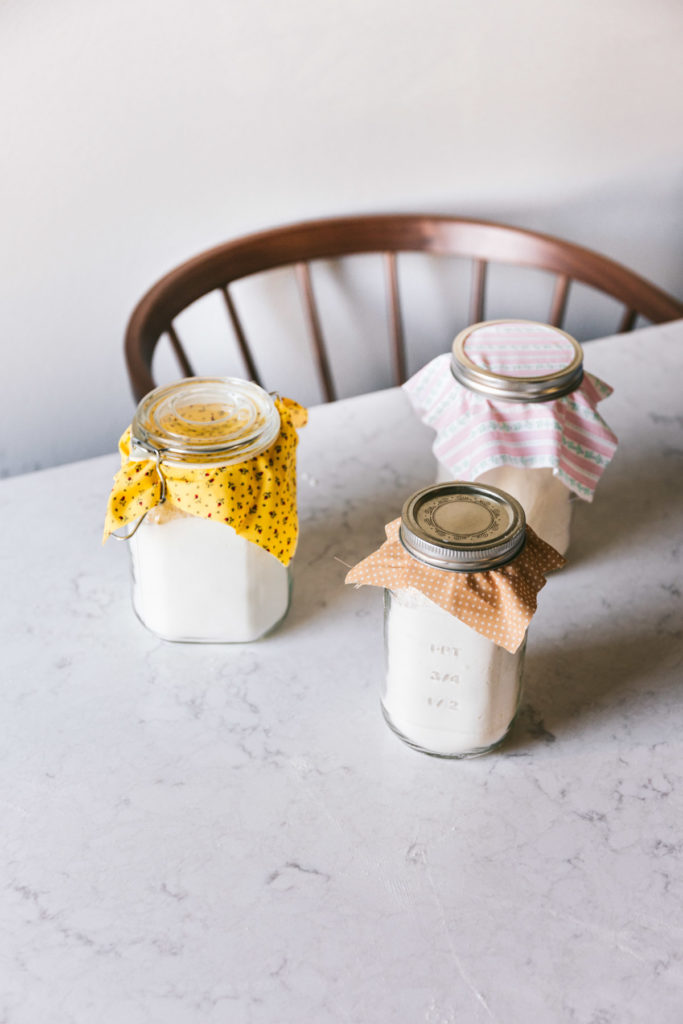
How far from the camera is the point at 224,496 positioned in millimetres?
672

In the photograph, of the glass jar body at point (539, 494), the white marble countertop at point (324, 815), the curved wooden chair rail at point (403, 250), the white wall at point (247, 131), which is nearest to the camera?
the white marble countertop at point (324, 815)

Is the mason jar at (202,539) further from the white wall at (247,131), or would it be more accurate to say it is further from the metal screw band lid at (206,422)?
the white wall at (247,131)

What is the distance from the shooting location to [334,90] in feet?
4.31

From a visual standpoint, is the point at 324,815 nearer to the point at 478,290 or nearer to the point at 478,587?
the point at 478,587

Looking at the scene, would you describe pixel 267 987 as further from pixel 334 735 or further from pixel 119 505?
pixel 119 505

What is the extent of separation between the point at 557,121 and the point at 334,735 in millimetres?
1121

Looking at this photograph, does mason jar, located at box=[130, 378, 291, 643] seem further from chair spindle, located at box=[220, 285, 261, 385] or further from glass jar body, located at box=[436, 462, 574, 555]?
chair spindle, located at box=[220, 285, 261, 385]

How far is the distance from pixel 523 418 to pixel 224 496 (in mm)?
246

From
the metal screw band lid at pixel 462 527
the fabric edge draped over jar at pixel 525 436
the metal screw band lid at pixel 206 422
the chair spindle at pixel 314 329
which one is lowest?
the chair spindle at pixel 314 329

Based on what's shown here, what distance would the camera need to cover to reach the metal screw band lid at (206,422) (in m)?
0.68

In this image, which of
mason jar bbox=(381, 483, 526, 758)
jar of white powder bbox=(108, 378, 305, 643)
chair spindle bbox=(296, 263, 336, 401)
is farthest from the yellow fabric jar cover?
chair spindle bbox=(296, 263, 336, 401)

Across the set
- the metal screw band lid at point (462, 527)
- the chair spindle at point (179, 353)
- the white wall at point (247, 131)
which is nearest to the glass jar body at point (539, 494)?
the metal screw band lid at point (462, 527)

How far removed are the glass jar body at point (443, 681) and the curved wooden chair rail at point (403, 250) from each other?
0.73m

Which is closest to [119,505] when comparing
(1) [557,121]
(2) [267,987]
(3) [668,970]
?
(2) [267,987]
